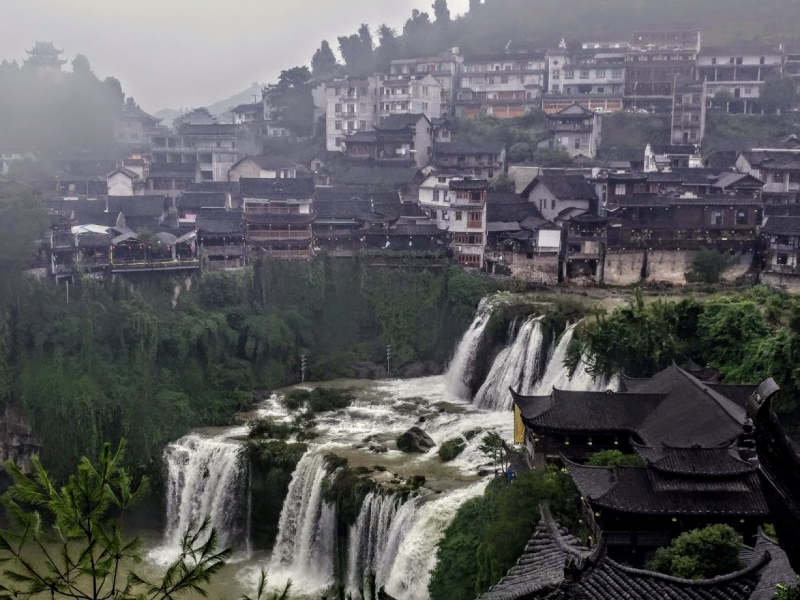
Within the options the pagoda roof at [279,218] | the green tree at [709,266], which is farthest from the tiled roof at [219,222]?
the green tree at [709,266]

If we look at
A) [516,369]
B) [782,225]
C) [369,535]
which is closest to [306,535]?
[369,535]

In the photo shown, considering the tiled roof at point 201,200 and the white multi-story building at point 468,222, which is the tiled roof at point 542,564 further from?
the tiled roof at point 201,200

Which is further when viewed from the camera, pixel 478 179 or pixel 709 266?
pixel 478 179

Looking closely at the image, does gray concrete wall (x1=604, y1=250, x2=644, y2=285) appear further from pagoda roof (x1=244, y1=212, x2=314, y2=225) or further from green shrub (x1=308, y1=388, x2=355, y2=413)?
pagoda roof (x1=244, y1=212, x2=314, y2=225)

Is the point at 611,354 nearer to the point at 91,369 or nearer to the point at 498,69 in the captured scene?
the point at 91,369

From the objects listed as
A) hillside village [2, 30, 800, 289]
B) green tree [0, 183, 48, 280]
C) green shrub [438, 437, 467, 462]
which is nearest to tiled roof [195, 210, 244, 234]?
hillside village [2, 30, 800, 289]

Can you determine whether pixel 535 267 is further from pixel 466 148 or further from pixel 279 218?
pixel 466 148
